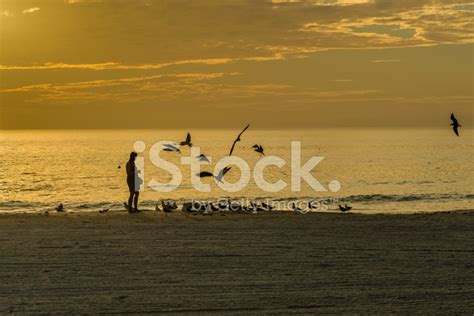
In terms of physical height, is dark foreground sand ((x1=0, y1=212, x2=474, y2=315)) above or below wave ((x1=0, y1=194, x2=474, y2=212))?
above

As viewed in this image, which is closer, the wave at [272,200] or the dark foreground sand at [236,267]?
the dark foreground sand at [236,267]

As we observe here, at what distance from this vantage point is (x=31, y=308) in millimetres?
9953

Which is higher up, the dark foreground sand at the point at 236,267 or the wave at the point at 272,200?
the dark foreground sand at the point at 236,267

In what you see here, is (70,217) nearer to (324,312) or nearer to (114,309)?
(114,309)

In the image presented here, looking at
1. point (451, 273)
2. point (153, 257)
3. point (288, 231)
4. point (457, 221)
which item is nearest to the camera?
point (451, 273)

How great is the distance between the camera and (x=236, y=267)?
505 inches

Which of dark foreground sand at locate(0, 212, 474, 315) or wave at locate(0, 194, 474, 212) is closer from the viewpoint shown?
dark foreground sand at locate(0, 212, 474, 315)

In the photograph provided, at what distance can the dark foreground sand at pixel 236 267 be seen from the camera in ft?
33.9

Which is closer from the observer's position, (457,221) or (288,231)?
(288,231)

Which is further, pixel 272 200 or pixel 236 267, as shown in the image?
pixel 272 200

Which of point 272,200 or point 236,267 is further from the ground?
point 236,267

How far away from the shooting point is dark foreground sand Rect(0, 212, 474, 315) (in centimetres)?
1032

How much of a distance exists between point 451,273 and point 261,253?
396cm

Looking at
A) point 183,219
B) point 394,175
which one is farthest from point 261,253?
point 394,175
